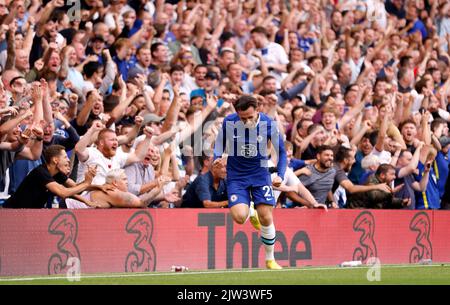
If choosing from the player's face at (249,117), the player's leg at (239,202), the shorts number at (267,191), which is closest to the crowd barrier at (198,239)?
the player's leg at (239,202)

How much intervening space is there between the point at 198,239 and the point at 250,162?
1.91 meters

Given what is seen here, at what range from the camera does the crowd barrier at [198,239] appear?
46.5 ft

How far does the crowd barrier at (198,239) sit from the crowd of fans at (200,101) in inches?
13.5

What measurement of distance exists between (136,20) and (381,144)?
207 inches

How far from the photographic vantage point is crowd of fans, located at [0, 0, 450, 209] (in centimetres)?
1536

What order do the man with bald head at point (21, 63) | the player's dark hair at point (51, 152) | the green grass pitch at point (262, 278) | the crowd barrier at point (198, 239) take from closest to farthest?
1. the green grass pitch at point (262, 278)
2. the crowd barrier at point (198, 239)
3. the player's dark hair at point (51, 152)
4. the man with bald head at point (21, 63)

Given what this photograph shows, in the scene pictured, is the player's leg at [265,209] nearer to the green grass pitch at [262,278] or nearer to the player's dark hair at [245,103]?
the green grass pitch at [262,278]

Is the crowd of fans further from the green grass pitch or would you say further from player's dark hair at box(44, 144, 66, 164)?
the green grass pitch

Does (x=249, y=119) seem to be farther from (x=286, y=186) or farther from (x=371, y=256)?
(x=371, y=256)

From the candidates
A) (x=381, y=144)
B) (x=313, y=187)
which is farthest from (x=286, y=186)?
(x=381, y=144)

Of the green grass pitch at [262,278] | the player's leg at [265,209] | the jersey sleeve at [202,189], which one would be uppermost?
the jersey sleeve at [202,189]

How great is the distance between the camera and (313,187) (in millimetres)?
18062

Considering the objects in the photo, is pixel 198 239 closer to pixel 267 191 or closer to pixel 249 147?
pixel 267 191

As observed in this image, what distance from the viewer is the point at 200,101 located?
1894 cm
